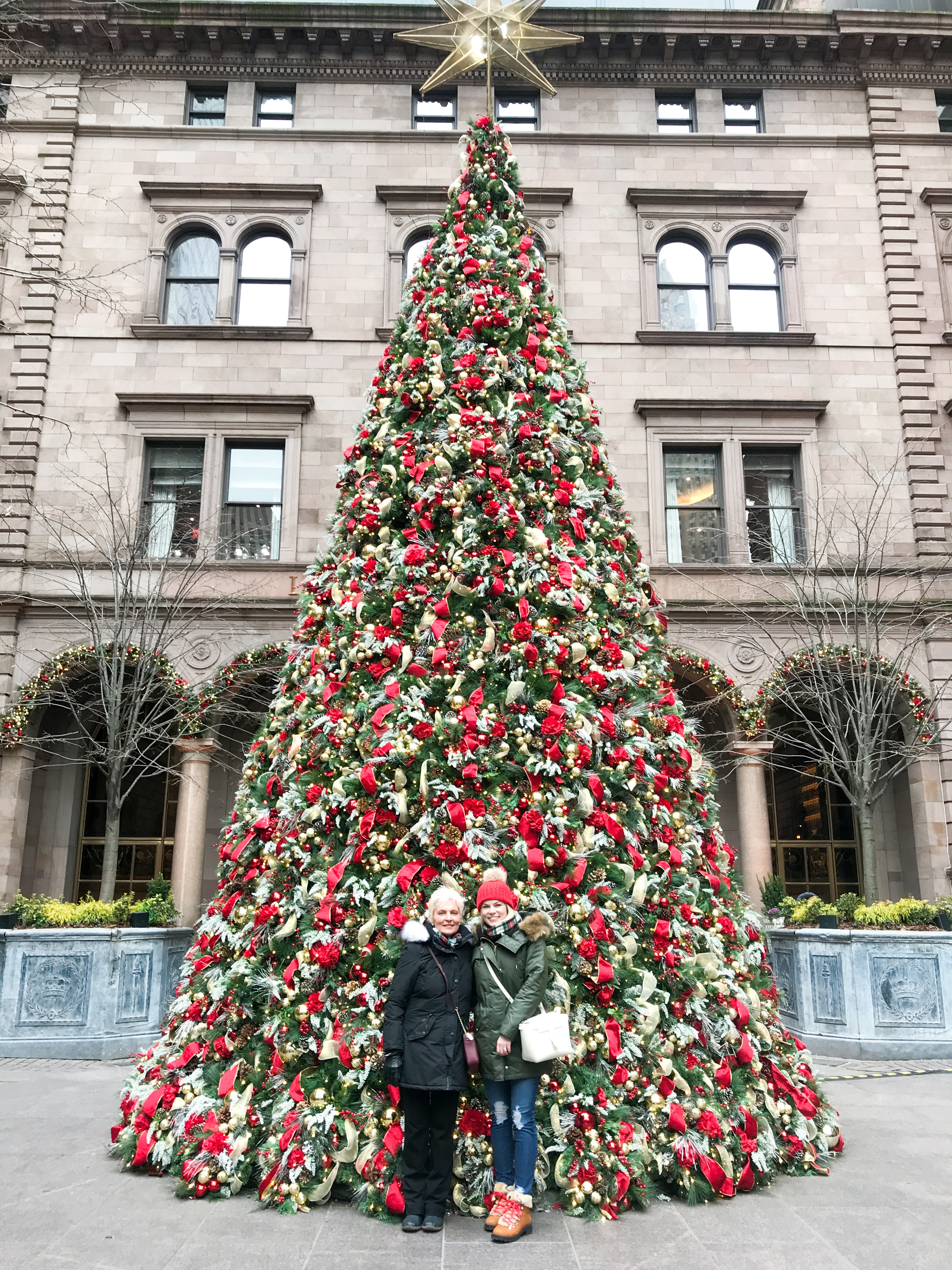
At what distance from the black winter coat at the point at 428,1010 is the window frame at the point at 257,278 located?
15507 millimetres

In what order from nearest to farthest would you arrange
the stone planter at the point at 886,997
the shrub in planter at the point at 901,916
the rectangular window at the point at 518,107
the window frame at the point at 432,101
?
the stone planter at the point at 886,997
the shrub in planter at the point at 901,916
the window frame at the point at 432,101
the rectangular window at the point at 518,107

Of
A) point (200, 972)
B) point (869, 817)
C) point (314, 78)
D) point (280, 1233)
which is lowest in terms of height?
point (280, 1233)

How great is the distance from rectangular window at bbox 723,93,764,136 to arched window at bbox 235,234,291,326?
9563 millimetres

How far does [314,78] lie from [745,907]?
19232 mm

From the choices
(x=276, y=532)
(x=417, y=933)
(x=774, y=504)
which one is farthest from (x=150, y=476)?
(x=417, y=933)

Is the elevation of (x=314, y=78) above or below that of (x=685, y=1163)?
above

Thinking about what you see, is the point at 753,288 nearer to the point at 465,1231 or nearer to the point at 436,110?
the point at 436,110

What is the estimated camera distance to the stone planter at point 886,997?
9.68 meters

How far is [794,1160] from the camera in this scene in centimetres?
536

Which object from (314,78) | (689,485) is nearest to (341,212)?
(314,78)

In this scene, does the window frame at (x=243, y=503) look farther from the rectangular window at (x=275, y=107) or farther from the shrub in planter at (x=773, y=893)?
the shrub in planter at (x=773, y=893)

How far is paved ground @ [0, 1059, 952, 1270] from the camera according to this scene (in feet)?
13.3

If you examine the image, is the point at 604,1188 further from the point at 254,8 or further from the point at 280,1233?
the point at 254,8

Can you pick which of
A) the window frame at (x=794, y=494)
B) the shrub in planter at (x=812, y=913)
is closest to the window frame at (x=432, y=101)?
the window frame at (x=794, y=494)
